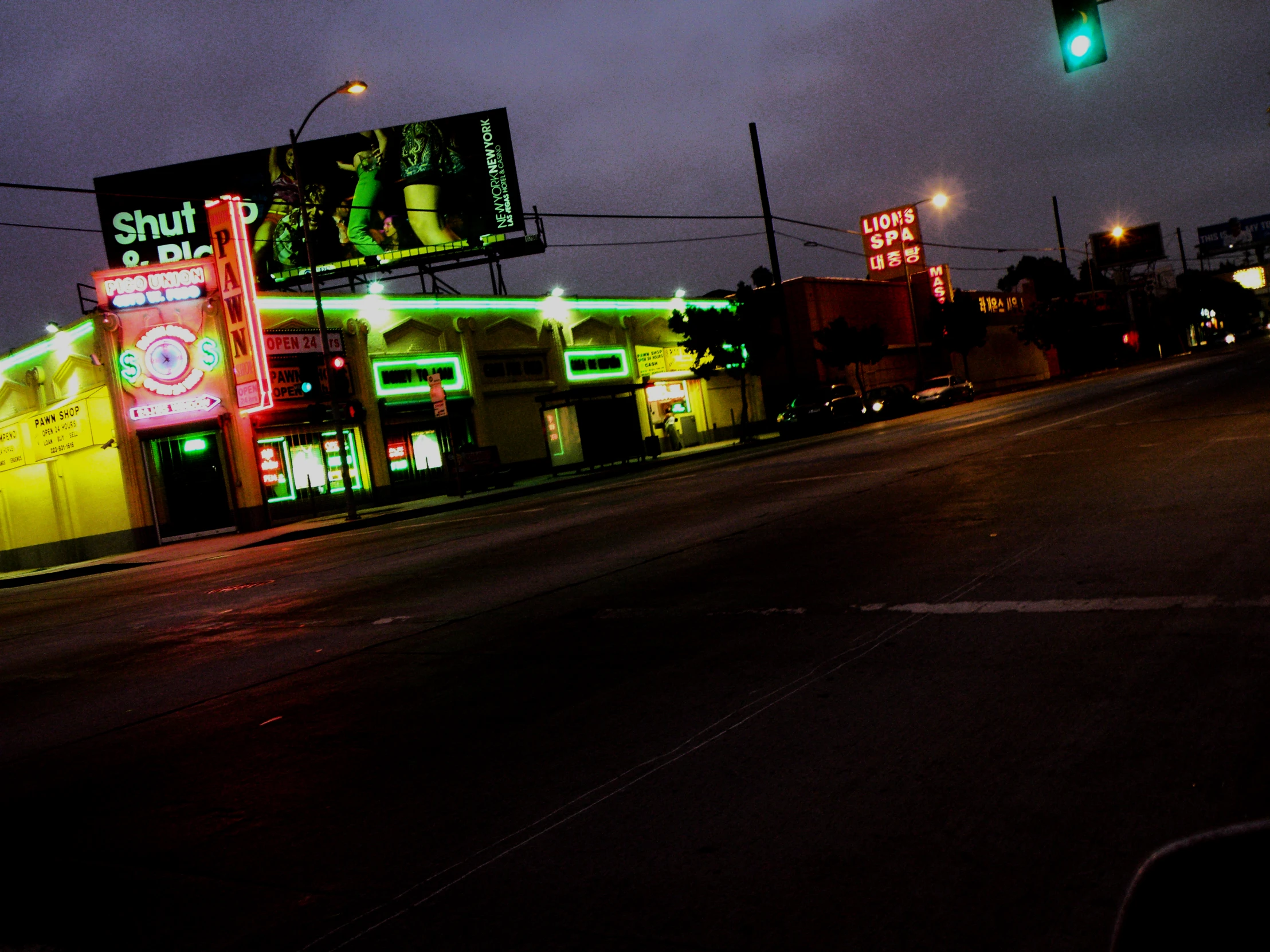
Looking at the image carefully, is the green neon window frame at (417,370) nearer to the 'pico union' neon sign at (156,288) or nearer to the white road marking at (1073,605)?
the 'pico union' neon sign at (156,288)

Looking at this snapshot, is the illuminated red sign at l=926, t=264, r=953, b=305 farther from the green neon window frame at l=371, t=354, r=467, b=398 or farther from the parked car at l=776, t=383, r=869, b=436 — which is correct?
the green neon window frame at l=371, t=354, r=467, b=398

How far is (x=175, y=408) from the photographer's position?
29031 millimetres

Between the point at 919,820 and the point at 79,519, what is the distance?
107 feet

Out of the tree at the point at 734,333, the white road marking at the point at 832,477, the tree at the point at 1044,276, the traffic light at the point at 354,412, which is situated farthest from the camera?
the tree at the point at 1044,276

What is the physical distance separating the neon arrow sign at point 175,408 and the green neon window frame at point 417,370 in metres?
5.54

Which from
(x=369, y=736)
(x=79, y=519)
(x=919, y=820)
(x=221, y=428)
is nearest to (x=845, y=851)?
(x=919, y=820)

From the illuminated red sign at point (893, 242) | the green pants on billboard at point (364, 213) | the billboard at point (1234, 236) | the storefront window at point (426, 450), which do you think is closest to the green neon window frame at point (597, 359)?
the storefront window at point (426, 450)

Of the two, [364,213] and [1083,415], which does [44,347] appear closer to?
[364,213]

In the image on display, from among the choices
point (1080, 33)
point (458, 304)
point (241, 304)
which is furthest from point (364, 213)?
point (1080, 33)

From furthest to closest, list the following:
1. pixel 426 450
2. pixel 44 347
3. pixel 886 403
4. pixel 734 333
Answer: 1. pixel 886 403
2. pixel 734 333
3. pixel 426 450
4. pixel 44 347

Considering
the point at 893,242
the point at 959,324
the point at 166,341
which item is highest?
the point at 893,242

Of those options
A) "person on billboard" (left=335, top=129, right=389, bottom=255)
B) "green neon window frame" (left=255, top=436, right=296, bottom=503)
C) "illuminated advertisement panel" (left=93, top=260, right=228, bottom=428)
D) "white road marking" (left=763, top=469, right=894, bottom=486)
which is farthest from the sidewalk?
"person on billboard" (left=335, top=129, right=389, bottom=255)

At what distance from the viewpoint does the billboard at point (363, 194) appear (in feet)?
129

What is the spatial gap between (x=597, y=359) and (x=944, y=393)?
60.8 feet
